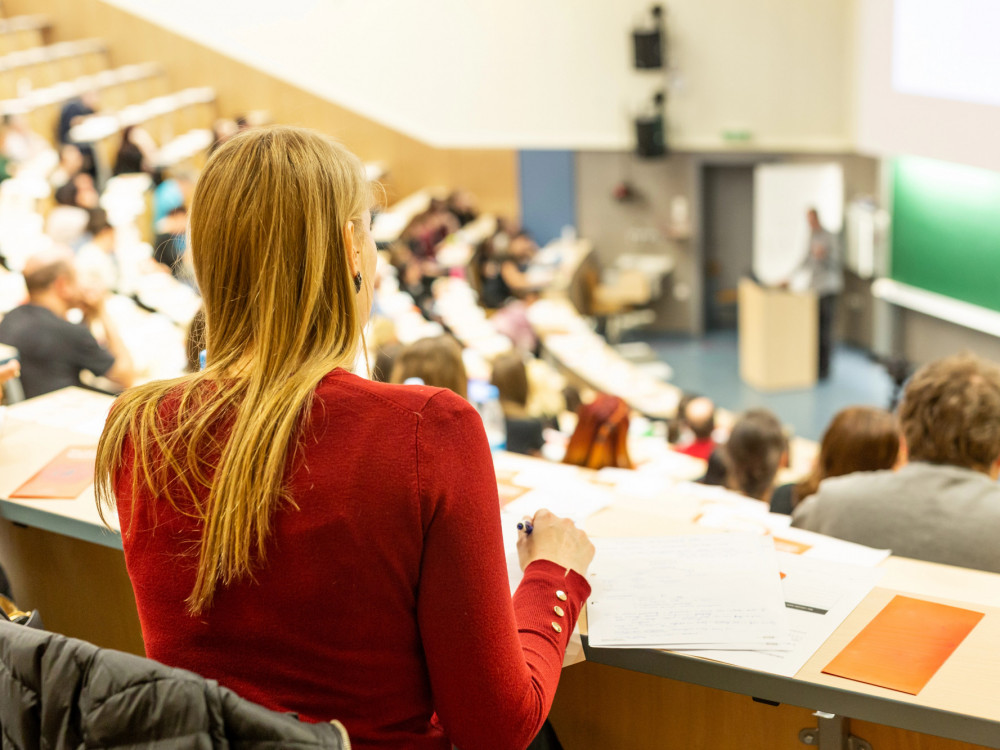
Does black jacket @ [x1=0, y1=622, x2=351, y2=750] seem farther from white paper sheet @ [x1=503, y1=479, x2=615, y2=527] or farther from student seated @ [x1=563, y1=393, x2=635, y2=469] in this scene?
student seated @ [x1=563, y1=393, x2=635, y2=469]

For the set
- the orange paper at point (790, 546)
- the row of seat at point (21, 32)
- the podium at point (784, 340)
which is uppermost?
the row of seat at point (21, 32)

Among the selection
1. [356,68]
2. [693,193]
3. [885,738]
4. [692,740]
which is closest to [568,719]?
[692,740]

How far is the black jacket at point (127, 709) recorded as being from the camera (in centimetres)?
87

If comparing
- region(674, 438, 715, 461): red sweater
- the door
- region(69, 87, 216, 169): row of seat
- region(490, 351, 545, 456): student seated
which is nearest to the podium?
the door

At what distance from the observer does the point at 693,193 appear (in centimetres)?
1084

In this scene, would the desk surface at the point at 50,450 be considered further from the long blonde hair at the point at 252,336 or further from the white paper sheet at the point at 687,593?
the white paper sheet at the point at 687,593

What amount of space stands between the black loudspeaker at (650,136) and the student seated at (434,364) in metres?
Result: 7.77

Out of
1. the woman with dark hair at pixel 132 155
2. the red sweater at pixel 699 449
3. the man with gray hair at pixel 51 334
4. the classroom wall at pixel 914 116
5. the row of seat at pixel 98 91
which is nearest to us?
the man with gray hair at pixel 51 334

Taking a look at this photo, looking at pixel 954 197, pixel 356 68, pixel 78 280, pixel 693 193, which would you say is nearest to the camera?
pixel 78 280

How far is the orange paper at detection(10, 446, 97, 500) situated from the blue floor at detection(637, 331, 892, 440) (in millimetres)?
6912

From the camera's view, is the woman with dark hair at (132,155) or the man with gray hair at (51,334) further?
the woman with dark hair at (132,155)

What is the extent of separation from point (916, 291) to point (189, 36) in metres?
7.88

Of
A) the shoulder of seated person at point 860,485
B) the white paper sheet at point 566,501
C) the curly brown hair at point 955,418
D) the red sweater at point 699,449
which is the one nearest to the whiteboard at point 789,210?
the red sweater at point 699,449

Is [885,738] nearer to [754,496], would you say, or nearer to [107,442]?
[107,442]
